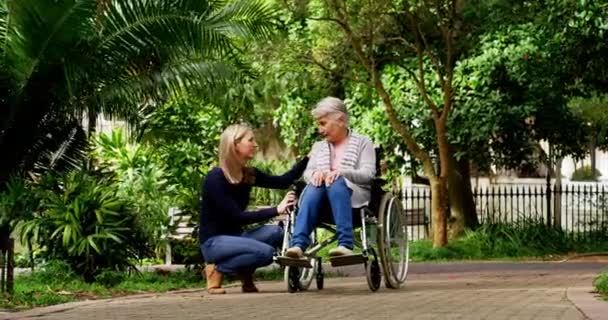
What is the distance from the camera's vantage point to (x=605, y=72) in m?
20.8

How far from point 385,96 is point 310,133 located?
190 inches

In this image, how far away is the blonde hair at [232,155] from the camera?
10.8m

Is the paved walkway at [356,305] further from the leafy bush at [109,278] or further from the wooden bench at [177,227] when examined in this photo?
the wooden bench at [177,227]

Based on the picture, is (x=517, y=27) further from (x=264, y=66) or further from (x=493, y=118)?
(x=264, y=66)

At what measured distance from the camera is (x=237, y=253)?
1083 centimetres

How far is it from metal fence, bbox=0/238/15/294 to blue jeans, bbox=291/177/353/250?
2430mm

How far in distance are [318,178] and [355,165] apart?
0.47 m

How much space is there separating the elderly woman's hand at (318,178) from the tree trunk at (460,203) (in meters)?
13.6

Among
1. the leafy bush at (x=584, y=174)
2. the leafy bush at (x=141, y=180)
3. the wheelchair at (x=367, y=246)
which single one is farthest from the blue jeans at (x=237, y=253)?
the leafy bush at (x=584, y=174)

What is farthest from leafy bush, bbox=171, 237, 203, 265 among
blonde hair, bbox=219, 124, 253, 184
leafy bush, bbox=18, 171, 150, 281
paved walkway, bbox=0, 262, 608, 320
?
blonde hair, bbox=219, 124, 253, 184

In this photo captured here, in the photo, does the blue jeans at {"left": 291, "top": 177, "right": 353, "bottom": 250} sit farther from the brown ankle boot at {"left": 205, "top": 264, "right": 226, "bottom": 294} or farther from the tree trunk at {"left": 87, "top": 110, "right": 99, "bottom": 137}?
the tree trunk at {"left": 87, "top": 110, "right": 99, "bottom": 137}

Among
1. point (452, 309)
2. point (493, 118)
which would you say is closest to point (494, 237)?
point (493, 118)

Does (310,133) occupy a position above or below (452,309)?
above

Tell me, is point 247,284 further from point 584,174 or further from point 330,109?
point 584,174
